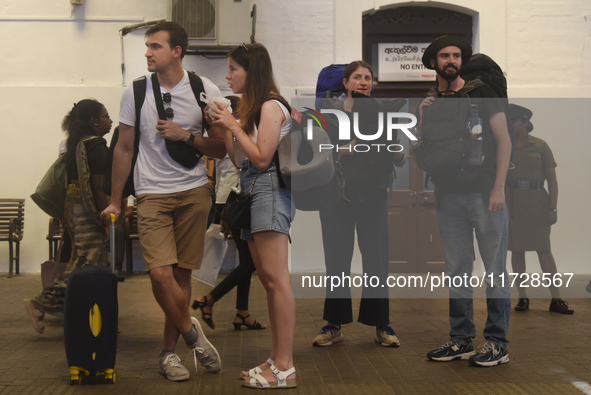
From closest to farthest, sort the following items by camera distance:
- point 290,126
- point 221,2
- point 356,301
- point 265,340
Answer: point 290,126, point 265,340, point 356,301, point 221,2

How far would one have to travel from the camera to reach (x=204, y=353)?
3.97m

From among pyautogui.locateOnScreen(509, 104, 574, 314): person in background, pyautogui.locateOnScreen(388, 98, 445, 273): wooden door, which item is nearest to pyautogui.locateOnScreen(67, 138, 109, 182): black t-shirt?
pyautogui.locateOnScreen(509, 104, 574, 314): person in background

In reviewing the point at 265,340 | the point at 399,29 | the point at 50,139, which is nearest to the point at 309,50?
the point at 399,29

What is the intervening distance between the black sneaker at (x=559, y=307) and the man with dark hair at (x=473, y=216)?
2.36 m

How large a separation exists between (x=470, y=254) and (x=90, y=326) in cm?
254

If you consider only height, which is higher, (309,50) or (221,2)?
(221,2)

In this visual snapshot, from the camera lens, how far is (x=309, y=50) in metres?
9.90

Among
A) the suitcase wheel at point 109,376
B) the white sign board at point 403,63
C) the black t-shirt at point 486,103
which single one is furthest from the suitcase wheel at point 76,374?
the white sign board at point 403,63

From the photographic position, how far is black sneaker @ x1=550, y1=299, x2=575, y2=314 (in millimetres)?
6359

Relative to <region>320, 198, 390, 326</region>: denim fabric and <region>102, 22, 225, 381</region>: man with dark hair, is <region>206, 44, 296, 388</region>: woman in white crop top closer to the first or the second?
<region>102, 22, 225, 381</region>: man with dark hair

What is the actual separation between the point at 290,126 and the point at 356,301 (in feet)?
12.5

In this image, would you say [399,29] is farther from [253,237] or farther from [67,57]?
[253,237]

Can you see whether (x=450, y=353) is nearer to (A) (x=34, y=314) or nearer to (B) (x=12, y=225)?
(A) (x=34, y=314)

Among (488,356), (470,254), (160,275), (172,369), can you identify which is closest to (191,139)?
(160,275)
